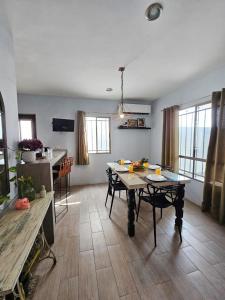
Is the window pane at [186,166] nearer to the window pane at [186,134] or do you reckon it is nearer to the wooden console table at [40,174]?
the window pane at [186,134]

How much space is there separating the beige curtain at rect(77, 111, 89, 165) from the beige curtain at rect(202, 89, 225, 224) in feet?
9.65

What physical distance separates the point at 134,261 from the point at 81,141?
10.2 feet

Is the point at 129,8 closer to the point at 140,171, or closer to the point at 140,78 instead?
the point at 140,78

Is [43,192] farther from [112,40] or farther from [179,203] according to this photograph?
[112,40]

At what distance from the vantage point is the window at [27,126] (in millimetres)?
3902

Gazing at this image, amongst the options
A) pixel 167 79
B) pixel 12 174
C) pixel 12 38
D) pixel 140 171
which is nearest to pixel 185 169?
pixel 140 171

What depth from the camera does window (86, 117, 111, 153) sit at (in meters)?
4.40

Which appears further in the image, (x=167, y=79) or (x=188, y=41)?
(x=167, y=79)

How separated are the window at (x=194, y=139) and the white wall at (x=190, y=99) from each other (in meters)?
0.21

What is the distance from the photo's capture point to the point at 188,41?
1801mm

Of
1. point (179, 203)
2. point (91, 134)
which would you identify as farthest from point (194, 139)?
point (91, 134)

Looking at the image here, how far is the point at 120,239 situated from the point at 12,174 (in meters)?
1.60

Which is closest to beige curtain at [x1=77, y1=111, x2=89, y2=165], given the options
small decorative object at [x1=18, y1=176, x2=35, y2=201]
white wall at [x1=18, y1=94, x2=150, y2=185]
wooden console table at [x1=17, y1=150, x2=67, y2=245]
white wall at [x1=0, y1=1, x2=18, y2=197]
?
white wall at [x1=18, y1=94, x2=150, y2=185]

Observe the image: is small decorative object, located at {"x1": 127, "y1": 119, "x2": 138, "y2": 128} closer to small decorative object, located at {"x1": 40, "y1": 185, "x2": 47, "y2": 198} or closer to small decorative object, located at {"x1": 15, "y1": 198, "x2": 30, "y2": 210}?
small decorative object, located at {"x1": 40, "y1": 185, "x2": 47, "y2": 198}
